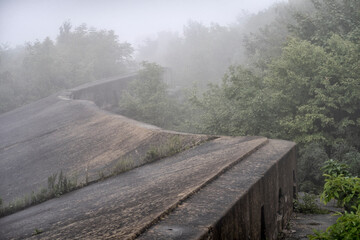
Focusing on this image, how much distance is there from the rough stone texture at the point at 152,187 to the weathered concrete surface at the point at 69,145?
0.03 meters

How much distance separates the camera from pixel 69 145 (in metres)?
9.46

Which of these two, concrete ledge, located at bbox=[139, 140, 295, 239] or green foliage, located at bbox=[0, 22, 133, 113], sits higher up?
green foliage, located at bbox=[0, 22, 133, 113]

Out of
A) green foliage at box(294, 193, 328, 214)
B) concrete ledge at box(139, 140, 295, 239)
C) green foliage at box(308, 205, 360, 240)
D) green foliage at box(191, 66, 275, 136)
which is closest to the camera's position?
green foliage at box(308, 205, 360, 240)

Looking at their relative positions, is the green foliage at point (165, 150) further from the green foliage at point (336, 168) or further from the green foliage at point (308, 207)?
the green foliage at point (336, 168)

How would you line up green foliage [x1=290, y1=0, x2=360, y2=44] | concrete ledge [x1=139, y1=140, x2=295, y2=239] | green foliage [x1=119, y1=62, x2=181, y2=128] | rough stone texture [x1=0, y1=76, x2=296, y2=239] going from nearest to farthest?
1. concrete ledge [x1=139, y1=140, x2=295, y2=239]
2. rough stone texture [x1=0, y1=76, x2=296, y2=239]
3. green foliage [x1=290, y1=0, x2=360, y2=44]
4. green foliage [x1=119, y1=62, x2=181, y2=128]

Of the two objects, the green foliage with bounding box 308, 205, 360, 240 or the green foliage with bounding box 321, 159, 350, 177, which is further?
the green foliage with bounding box 321, 159, 350, 177

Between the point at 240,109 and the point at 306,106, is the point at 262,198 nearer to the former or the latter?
the point at 306,106

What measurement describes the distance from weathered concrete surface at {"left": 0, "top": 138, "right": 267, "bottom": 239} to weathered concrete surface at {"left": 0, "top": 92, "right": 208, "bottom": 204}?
0.94 meters

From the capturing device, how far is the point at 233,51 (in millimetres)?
35750

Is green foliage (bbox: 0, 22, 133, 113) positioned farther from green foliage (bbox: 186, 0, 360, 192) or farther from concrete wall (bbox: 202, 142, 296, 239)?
concrete wall (bbox: 202, 142, 296, 239)

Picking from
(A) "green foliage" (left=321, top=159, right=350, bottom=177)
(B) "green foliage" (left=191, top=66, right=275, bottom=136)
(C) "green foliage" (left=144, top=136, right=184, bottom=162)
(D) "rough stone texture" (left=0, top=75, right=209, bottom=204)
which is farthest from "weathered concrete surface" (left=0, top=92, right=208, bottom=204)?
(A) "green foliage" (left=321, top=159, right=350, bottom=177)

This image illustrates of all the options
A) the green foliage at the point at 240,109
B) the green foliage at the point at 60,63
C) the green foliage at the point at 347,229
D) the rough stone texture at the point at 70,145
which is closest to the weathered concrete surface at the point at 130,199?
the rough stone texture at the point at 70,145

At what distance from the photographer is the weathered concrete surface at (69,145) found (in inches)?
304

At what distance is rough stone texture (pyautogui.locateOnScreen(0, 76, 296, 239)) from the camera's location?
373cm
